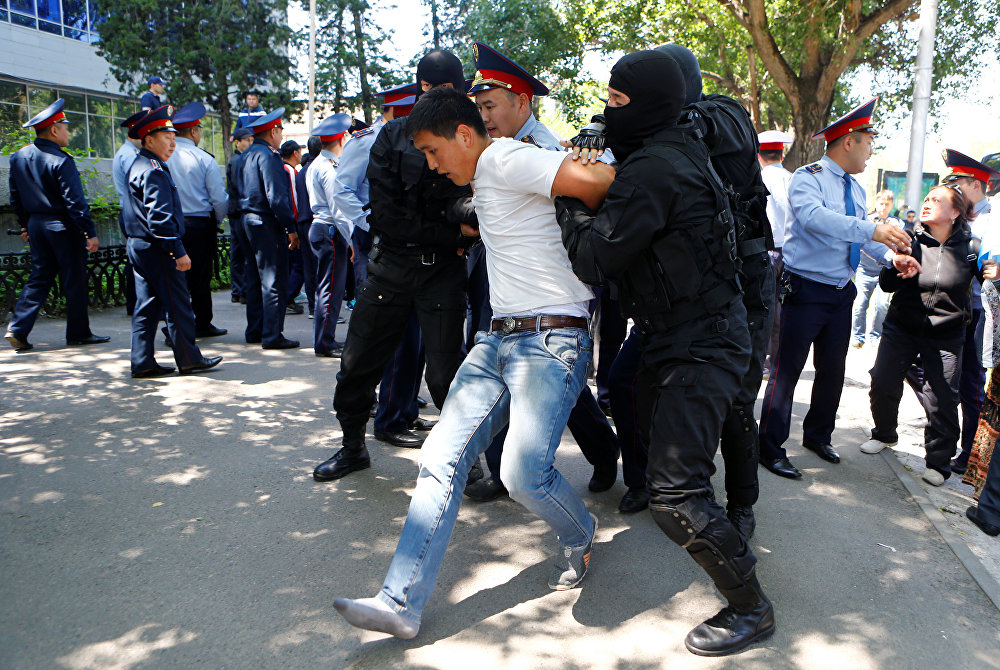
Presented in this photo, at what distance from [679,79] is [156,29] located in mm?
23216

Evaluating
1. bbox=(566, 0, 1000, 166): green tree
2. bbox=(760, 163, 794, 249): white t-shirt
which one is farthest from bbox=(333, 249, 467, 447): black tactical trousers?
bbox=(566, 0, 1000, 166): green tree

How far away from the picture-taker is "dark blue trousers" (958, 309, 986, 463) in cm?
510

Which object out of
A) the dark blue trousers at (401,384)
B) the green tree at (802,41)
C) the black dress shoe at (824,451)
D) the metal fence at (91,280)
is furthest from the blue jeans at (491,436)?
the green tree at (802,41)

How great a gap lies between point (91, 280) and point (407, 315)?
23.4 ft

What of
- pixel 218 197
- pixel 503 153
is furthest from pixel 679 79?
pixel 218 197

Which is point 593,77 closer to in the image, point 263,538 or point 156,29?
point 156,29

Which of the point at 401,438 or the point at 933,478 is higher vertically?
the point at 401,438

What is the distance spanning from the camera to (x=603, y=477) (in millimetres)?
4301

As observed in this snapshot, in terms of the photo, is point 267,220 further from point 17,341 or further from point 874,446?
point 874,446

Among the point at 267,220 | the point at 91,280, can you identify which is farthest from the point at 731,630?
the point at 91,280

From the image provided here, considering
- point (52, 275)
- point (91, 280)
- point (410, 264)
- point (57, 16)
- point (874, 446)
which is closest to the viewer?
A: point (410, 264)

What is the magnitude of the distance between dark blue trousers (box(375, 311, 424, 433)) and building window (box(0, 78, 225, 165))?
2224 cm

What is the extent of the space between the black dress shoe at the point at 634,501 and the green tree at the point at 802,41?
13720 mm

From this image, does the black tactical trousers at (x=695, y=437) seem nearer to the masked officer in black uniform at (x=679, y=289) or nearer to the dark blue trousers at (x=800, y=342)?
the masked officer in black uniform at (x=679, y=289)
